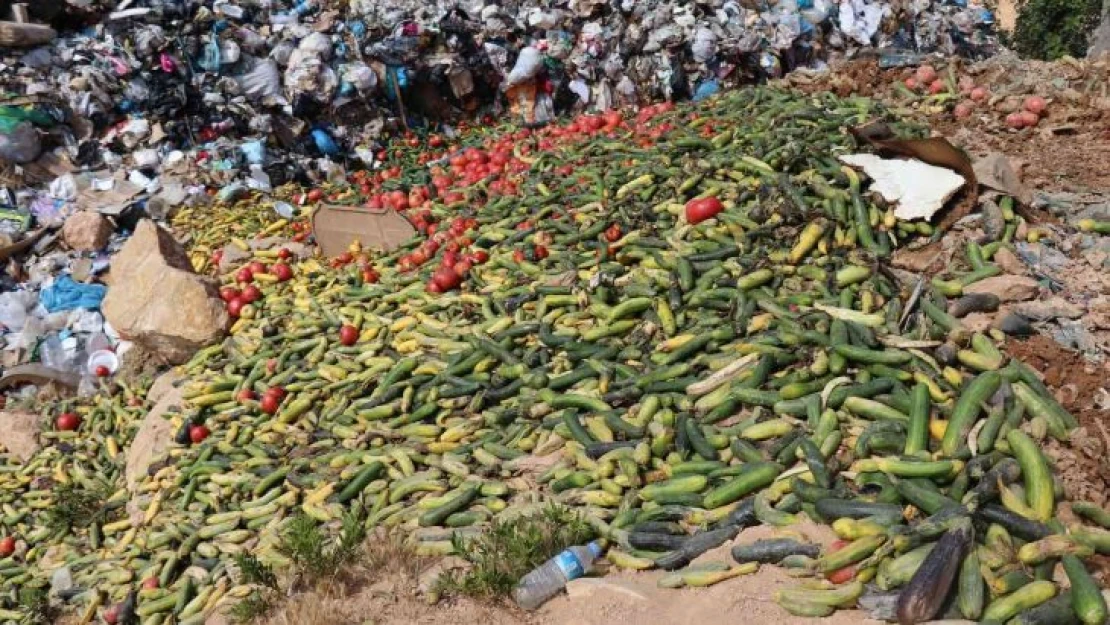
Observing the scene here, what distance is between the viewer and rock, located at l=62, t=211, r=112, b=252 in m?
9.22

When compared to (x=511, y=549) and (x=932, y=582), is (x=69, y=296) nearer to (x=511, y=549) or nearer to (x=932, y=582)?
(x=511, y=549)

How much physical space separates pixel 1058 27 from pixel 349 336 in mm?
20560

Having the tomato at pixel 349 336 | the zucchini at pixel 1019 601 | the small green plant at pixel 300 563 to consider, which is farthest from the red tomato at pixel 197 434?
the zucchini at pixel 1019 601

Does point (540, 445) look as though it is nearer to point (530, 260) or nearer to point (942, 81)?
point (530, 260)

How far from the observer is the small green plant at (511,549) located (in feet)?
12.2

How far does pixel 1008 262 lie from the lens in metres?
5.00

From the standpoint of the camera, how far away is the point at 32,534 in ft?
19.8

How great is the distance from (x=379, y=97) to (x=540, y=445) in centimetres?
888

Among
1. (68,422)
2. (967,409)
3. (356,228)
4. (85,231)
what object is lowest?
(68,422)

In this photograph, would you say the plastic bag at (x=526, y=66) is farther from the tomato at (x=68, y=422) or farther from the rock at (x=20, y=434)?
the rock at (x=20, y=434)

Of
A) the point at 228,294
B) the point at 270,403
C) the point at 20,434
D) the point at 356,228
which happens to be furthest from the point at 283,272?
the point at 20,434

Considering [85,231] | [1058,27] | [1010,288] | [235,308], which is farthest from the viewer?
[1058,27]

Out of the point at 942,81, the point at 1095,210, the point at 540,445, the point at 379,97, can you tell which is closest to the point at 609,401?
the point at 540,445

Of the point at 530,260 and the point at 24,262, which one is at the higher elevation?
the point at 530,260
